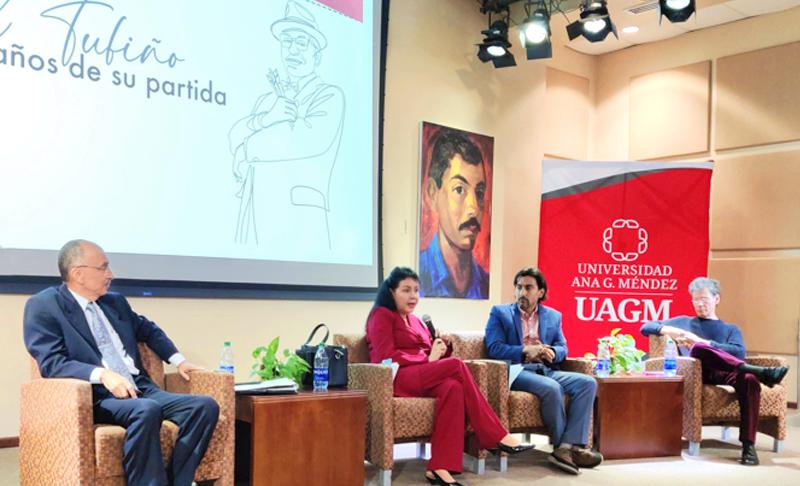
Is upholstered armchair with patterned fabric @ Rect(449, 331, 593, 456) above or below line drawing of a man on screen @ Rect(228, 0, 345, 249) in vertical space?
below

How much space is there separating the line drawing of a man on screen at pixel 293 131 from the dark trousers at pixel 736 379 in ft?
8.21

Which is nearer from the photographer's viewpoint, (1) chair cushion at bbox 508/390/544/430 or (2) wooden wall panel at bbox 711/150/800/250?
(1) chair cushion at bbox 508/390/544/430

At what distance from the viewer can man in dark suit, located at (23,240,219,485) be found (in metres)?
2.70

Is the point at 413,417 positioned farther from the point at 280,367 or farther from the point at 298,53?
the point at 298,53

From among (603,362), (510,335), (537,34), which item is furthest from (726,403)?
(537,34)

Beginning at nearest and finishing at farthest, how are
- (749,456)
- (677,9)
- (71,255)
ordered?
1. (71,255)
2. (749,456)
3. (677,9)

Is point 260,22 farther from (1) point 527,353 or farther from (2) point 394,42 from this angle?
(1) point 527,353

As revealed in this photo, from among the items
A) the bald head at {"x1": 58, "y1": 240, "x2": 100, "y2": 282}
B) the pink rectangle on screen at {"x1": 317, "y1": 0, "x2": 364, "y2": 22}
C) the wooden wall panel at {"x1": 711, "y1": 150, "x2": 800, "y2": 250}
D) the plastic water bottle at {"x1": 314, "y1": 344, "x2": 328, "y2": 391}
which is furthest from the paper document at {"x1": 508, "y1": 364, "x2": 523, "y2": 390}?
the wooden wall panel at {"x1": 711, "y1": 150, "x2": 800, "y2": 250}

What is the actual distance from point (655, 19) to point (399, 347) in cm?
425

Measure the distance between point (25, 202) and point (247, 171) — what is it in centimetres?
130

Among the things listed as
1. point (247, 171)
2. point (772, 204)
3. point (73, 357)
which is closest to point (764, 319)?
point (772, 204)

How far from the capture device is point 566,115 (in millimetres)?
7402

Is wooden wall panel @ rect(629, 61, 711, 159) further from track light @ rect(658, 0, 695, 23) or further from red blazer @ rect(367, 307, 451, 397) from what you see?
red blazer @ rect(367, 307, 451, 397)

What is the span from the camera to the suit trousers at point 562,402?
4184mm
